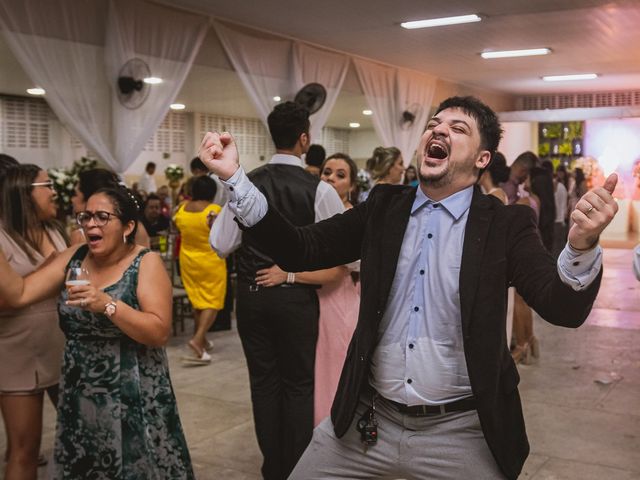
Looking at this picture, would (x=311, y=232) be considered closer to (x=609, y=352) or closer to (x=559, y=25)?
→ (x=609, y=352)

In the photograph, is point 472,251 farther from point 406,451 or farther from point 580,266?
point 406,451

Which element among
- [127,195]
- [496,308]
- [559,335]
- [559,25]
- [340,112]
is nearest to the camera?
[496,308]

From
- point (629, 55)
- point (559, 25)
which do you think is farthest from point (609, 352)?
point (629, 55)

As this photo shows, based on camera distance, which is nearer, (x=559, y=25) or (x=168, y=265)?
(x=559, y=25)

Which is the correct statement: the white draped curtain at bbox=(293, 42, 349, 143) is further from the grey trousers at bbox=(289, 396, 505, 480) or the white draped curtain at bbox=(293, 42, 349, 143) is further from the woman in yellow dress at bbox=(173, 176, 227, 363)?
the grey trousers at bbox=(289, 396, 505, 480)

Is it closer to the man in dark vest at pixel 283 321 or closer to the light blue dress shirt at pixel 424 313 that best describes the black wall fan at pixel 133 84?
the man in dark vest at pixel 283 321

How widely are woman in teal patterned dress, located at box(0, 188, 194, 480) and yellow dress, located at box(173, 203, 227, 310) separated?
3.54m

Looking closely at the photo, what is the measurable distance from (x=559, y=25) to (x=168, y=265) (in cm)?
528

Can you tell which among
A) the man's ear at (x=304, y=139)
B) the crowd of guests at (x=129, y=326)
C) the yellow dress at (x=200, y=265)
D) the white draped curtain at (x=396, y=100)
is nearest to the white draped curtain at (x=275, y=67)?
the white draped curtain at (x=396, y=100)

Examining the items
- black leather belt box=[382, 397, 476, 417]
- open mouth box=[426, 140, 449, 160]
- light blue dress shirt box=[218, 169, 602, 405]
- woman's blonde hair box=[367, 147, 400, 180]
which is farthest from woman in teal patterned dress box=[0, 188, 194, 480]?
woman's blonde hair box=[367, 147, 400, 180]

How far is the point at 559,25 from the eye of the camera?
8.55 m

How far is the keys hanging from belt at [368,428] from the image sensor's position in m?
2.04

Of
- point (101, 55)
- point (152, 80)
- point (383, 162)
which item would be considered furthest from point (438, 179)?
point (152, 80)

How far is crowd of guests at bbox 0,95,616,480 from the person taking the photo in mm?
2734
